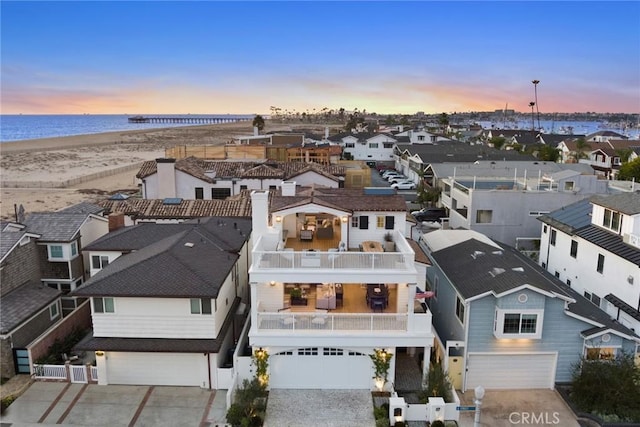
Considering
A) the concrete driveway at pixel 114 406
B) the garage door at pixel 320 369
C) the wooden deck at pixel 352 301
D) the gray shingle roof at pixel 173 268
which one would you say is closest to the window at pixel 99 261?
the gray shingle roof at pixel 173 268

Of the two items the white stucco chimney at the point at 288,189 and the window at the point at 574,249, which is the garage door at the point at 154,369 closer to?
the white stucco chimney at the point at 288,189

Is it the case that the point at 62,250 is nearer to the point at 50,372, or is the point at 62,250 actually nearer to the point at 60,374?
the point at 50,372

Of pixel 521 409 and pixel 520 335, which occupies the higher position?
pixel 520 335

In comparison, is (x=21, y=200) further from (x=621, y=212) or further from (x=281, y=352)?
(x=621, y=212)

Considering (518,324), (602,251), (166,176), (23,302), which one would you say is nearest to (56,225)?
(23,302)

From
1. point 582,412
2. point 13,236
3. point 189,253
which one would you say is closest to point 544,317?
point 582,412
